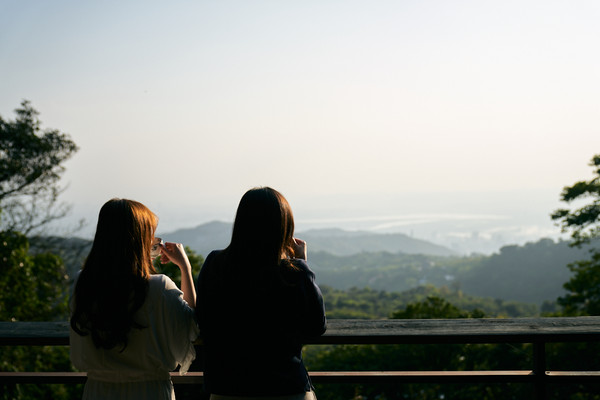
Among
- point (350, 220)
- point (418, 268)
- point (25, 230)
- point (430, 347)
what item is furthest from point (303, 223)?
point (430, 347)

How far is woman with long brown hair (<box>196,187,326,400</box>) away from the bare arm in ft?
0.45

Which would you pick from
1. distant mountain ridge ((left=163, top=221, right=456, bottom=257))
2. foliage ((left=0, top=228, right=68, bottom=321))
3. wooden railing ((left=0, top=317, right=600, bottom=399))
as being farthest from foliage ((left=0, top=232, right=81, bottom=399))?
distant mountain ridge ((left=163, top=221, right=456, bottom=257))

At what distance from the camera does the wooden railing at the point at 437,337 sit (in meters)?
2.30

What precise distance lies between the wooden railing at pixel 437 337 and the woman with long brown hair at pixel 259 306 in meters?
0.41

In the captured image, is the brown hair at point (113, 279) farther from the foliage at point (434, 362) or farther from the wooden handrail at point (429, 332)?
the foliage at point (434, 362)

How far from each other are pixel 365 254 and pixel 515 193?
2146 inches

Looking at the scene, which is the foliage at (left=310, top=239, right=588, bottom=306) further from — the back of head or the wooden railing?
the back of head

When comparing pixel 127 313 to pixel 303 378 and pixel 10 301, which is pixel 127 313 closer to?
pixel 303 378

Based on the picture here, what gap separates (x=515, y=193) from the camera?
113438mm

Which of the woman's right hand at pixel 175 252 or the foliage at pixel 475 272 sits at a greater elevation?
the woman's right hand at pixel 175 252

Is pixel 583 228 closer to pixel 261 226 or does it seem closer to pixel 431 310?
pixel 431 310

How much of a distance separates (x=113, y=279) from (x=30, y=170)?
15.5 metres

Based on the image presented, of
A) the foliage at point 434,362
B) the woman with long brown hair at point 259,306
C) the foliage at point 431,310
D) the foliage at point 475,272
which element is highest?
the woman with long brown hair at point 259,306

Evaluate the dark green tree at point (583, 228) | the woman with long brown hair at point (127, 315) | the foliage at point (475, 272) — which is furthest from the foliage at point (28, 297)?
the foliage at point (475, 272)
